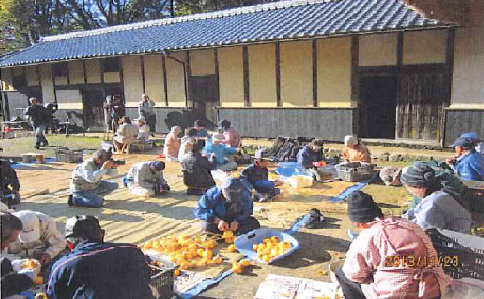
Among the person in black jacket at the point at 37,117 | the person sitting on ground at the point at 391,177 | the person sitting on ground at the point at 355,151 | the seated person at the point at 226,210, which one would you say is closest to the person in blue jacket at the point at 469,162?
the person sitting on ground at the point at 391,177

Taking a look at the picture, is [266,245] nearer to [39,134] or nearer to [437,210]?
[437,210]

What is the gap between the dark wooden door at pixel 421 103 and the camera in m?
10.3

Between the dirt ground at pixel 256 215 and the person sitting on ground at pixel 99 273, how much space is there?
131 centimetres

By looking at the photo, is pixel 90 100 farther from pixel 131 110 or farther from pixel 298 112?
pixel 298 112

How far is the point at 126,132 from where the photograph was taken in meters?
12.3

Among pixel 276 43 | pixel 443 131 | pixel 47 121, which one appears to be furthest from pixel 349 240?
pixel 47 121

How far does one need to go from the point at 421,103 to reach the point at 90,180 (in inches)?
322

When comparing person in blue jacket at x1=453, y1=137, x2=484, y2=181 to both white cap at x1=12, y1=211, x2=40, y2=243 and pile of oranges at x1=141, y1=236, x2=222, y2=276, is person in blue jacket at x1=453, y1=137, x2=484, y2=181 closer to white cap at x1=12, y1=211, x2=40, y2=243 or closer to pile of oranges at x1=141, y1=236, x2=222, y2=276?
pile of oranges at x1=141, y1=236, x2=222, y2=276

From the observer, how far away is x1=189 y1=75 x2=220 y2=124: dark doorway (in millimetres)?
14266

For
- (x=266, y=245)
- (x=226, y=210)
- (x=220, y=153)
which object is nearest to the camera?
(x=266, y=245)

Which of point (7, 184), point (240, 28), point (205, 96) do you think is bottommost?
point (7, 184)

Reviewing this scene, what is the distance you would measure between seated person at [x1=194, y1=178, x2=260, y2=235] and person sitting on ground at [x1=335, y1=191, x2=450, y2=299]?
2.57 meters

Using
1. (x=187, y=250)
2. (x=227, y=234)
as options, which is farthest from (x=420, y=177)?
(x=187, y=250)

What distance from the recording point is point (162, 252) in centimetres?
504
